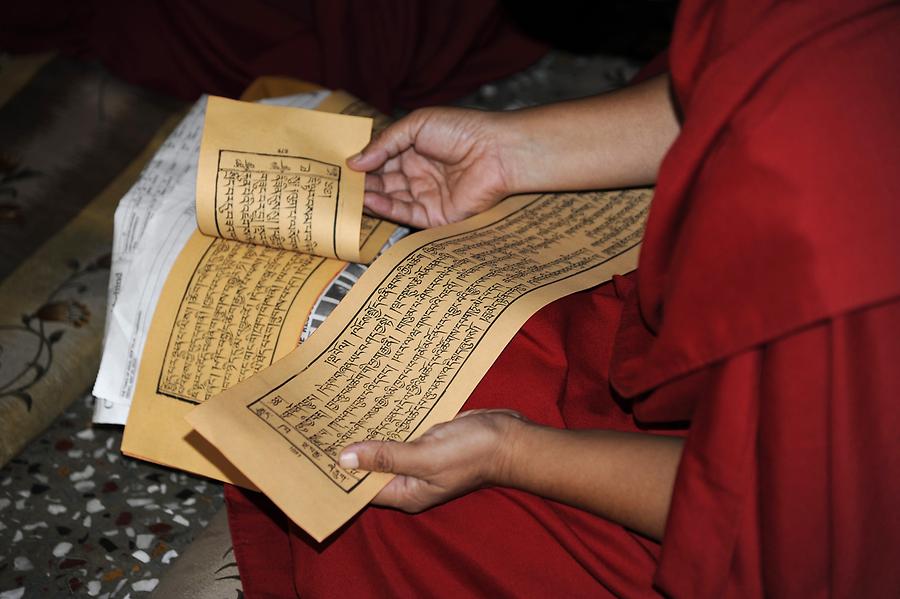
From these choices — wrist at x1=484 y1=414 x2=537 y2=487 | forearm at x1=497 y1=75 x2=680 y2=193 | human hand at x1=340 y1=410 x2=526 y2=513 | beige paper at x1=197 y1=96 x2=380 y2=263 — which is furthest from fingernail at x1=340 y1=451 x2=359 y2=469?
forearm at x1=497 y1=75 x2=680 y2=193

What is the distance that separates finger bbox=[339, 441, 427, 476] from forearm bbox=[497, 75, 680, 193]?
1.34 feet

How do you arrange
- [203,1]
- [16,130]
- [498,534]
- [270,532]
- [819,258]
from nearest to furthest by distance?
[819,258], [498,534], [270,532], [16,130], [203,1]

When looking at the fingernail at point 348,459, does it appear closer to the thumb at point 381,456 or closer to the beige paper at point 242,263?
the thumb at point 381,456

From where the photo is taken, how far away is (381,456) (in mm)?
722

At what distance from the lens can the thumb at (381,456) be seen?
718mm

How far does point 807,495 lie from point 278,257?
22.9 inches

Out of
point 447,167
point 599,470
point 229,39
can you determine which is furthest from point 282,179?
point 229,39

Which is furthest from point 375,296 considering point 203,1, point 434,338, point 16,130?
point 203,1

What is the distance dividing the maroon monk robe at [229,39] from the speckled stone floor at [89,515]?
0.76 metres

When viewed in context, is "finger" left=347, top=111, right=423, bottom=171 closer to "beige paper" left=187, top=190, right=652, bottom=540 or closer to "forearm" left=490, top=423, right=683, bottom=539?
"beige paper" left=187, top=190, right=652, bottom=540

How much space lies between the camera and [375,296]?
0.86 metres

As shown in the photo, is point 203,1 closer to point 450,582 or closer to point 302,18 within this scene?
point 302,18

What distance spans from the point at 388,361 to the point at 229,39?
42.4 inches

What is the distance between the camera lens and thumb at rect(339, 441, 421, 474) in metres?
0.72
